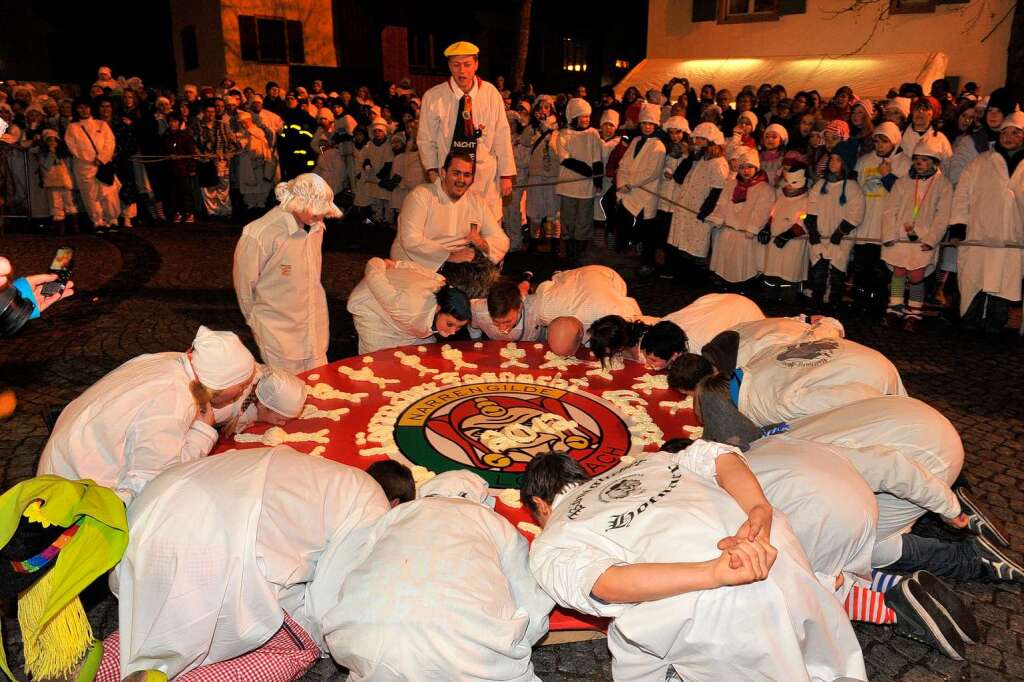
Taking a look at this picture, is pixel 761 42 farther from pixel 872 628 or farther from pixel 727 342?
pixel 872 628

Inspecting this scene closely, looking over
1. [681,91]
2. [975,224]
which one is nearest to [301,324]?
[975,224]

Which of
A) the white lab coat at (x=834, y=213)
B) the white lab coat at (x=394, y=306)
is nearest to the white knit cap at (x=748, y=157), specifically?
the white lab coat at (x=834, y=213)

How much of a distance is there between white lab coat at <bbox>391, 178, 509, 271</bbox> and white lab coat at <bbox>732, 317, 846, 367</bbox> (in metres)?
3.01

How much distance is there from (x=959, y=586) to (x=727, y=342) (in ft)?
6.08

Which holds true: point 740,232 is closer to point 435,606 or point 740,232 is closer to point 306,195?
point 306,195

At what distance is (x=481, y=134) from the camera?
7.93 meters

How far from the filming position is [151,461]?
3479 millimetres

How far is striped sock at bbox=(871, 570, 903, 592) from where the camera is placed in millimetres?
3715

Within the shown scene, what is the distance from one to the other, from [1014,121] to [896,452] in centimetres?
567

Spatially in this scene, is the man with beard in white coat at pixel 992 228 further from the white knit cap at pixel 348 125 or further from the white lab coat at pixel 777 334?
the white knit cap at pixel 348 125

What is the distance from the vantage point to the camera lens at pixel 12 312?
2.82 m

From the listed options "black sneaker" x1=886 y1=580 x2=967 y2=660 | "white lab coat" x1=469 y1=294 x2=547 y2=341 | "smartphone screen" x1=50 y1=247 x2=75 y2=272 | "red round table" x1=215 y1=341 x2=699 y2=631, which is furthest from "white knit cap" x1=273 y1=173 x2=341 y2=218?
"black sneaker" x1=886 y1=580 x2=967 y2=660

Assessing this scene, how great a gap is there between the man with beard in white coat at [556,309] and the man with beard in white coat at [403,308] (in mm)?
246

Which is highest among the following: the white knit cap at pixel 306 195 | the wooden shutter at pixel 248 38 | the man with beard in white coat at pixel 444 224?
the wooden shutter at pixel 248 38
